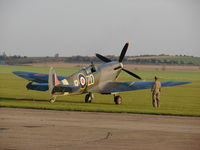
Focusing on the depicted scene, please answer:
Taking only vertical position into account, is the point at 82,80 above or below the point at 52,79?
below

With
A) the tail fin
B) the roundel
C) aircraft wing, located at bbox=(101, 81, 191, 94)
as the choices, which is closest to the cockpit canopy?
the roundel

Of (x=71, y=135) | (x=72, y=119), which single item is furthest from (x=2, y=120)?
(x=71, y=135)

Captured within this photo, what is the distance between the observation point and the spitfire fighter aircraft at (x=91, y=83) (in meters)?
25.1

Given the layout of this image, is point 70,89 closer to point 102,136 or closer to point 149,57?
point 102,136

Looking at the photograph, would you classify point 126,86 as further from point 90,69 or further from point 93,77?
point 90,69

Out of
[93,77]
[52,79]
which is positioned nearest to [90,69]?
[93,77]

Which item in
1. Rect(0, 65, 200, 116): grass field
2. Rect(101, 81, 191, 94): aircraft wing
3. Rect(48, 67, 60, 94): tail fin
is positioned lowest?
Rect(0, 65, 200, 116): grass field

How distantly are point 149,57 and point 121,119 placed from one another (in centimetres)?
16515

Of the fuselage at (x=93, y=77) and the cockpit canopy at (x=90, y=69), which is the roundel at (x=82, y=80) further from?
the cockpit canopy at (x=90, y=69)

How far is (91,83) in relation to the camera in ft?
93.4

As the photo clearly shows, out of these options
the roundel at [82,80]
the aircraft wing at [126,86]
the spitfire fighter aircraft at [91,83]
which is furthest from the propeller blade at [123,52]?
the roundel at [82,80]

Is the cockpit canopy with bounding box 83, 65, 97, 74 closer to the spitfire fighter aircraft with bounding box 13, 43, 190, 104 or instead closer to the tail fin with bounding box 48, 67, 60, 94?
the spitfire fighter aircraft with bounding box 13, 43, 190, 104

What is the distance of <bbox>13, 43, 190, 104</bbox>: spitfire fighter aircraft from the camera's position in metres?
25.1

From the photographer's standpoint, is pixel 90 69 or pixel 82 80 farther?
pixel 90 69
